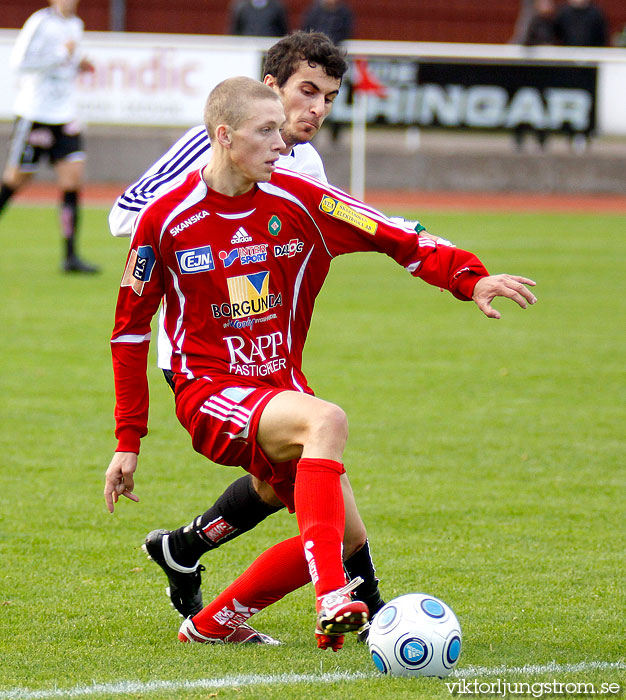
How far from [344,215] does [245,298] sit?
407 mm

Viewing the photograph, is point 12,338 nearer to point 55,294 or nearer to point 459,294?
point 55,294

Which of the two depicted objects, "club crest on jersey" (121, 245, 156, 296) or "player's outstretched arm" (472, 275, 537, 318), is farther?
→ "club crest on jersey" (121, 245, 156, 296)

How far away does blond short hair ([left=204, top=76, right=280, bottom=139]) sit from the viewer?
11.6ft

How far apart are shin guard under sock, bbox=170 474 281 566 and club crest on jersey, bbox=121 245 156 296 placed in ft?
2.43

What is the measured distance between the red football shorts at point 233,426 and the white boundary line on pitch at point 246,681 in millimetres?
554


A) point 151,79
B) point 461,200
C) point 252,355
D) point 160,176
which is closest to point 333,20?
point 461,200

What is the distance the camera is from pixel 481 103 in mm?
17422

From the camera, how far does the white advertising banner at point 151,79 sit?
16.8 m

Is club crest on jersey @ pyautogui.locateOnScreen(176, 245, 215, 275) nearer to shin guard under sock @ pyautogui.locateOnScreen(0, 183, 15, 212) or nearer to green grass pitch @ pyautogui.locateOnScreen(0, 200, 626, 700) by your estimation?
green grass pitch @ pyautogui.locateOnScreen(0, 200, 626, 700)

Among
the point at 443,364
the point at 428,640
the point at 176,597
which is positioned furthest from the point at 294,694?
the point at 443,364

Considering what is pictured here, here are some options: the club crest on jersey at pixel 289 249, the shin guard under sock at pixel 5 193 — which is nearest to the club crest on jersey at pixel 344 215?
the club crest on jersey at pixel 289 249

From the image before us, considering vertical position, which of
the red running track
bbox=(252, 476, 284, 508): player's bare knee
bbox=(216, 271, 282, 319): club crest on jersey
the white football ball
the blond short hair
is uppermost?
the blond short hair

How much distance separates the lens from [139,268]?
12.0 ft

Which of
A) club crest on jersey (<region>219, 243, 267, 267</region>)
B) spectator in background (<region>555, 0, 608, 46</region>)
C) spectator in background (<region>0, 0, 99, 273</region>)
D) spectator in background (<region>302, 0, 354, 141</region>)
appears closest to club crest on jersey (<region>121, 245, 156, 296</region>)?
club crest on jersey (<region>219, 243, 267, 267</region>)
